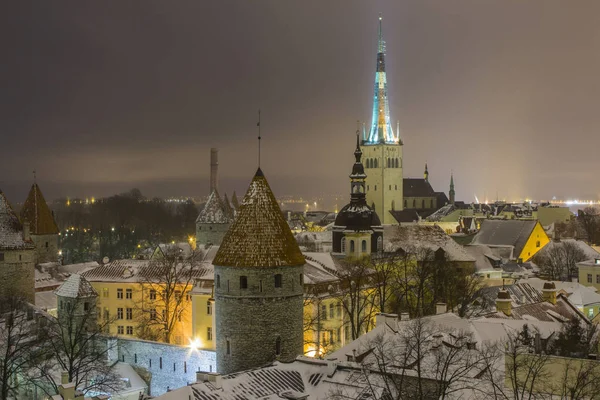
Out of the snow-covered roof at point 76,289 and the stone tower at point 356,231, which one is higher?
the stone tower at point 356,231

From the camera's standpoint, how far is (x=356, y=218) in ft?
183

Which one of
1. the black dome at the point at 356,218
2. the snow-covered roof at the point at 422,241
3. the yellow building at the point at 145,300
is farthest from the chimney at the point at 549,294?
the snow-covered roof at the point at 422,241

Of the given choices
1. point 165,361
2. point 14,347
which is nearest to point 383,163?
point 165,361

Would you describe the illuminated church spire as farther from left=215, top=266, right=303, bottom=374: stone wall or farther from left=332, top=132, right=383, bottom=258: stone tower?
left=215, top=266, right=303, bottom=374: stone wall

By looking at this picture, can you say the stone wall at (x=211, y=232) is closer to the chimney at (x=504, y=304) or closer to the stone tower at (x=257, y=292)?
the chimney at (x=504, y=304)

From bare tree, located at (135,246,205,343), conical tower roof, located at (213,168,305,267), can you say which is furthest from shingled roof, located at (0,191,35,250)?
conical tower roof, located at (213,168,305,267)

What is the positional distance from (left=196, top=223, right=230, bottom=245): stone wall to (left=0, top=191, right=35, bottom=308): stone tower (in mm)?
18844

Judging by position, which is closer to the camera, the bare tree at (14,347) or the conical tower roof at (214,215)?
the bare tree at (14,347)

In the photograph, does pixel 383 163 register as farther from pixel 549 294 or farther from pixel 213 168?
pixel 549 294

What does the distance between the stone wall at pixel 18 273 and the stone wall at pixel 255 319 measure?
23467 millimetres

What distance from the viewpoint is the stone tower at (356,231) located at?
5512 cm

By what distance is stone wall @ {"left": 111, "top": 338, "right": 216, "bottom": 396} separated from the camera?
33.7m

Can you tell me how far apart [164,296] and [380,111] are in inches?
3311

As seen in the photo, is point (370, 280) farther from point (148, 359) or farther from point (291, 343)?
point (291, 343)
